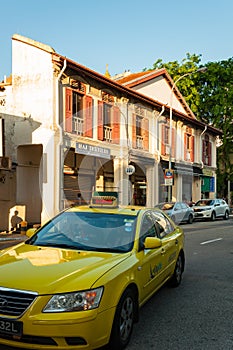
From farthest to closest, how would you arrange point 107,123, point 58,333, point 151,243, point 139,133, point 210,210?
point 210,210
point 139,133
point 107,123
point 151,243
point 58,333

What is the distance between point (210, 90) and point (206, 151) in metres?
7.19

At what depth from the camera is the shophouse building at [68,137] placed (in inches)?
651

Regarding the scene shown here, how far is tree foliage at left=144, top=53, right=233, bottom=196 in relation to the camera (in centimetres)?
3575

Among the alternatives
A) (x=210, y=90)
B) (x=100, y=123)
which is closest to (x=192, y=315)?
(x=100, y=123)

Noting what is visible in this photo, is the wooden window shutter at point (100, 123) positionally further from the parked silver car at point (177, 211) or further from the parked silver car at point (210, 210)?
the parked silver car at point (210, 210)

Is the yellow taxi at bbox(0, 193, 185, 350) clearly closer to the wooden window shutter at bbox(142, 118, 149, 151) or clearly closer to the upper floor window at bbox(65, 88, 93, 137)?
the upper floor window at bbox(65, 88, 93, 137)

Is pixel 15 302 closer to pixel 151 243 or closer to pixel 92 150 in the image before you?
pixel 151 243

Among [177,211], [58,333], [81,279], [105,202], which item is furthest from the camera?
[177,211]

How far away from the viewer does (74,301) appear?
343 centimetres

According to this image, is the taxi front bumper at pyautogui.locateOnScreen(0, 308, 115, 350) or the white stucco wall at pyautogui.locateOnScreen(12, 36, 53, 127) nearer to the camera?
the taxi front bumper at pyautogui.locateOnScreen(0, 308, 115, 350)

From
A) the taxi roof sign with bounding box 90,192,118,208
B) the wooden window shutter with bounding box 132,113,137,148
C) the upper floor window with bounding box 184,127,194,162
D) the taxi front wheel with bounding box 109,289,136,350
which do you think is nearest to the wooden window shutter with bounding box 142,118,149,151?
the wooden window shutter with bounding box 132,113,137,148

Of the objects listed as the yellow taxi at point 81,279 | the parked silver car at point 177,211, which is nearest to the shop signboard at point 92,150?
the parked silver car at point 177,211

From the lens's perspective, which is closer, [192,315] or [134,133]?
[192,315]

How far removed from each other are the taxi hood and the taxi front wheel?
383 millimetres
